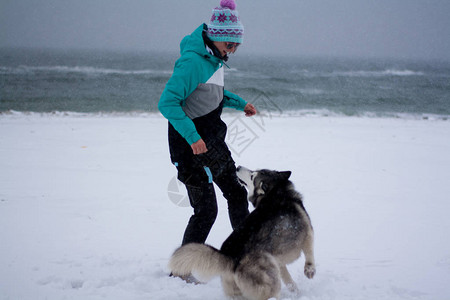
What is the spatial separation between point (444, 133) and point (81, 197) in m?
8.94

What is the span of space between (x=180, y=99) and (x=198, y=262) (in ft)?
3.32

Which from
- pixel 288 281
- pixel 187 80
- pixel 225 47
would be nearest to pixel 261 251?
pixel 288 281

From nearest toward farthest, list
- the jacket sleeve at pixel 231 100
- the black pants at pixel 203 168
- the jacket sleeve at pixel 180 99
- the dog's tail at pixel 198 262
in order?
the dog's tail at pixel 198 262 → the jacket sleeve at pixel 180 99 → the black pants at pixel 203 168 → the jacket sleeve at pixel 231 100

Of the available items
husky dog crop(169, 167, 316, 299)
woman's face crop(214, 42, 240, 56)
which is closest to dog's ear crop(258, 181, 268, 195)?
husky dog crop(169, 167, 316, 299)

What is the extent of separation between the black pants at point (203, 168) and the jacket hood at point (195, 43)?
44 cm

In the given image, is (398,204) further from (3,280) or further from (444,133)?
(444,133)

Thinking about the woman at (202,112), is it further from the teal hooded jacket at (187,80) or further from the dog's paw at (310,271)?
the dog's paw at (310,271)

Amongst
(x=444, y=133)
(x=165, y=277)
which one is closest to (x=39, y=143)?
(x=165, y=277)

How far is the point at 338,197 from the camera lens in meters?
4.34

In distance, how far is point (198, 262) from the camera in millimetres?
1922

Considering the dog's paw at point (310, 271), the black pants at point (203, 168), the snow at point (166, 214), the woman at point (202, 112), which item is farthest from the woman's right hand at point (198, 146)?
the dog's paw at point (310, 271)

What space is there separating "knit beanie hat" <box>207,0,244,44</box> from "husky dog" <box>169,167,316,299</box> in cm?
109

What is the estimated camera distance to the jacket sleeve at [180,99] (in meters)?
2.03

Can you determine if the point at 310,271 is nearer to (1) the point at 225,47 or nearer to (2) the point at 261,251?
(2) the point at 261,251
